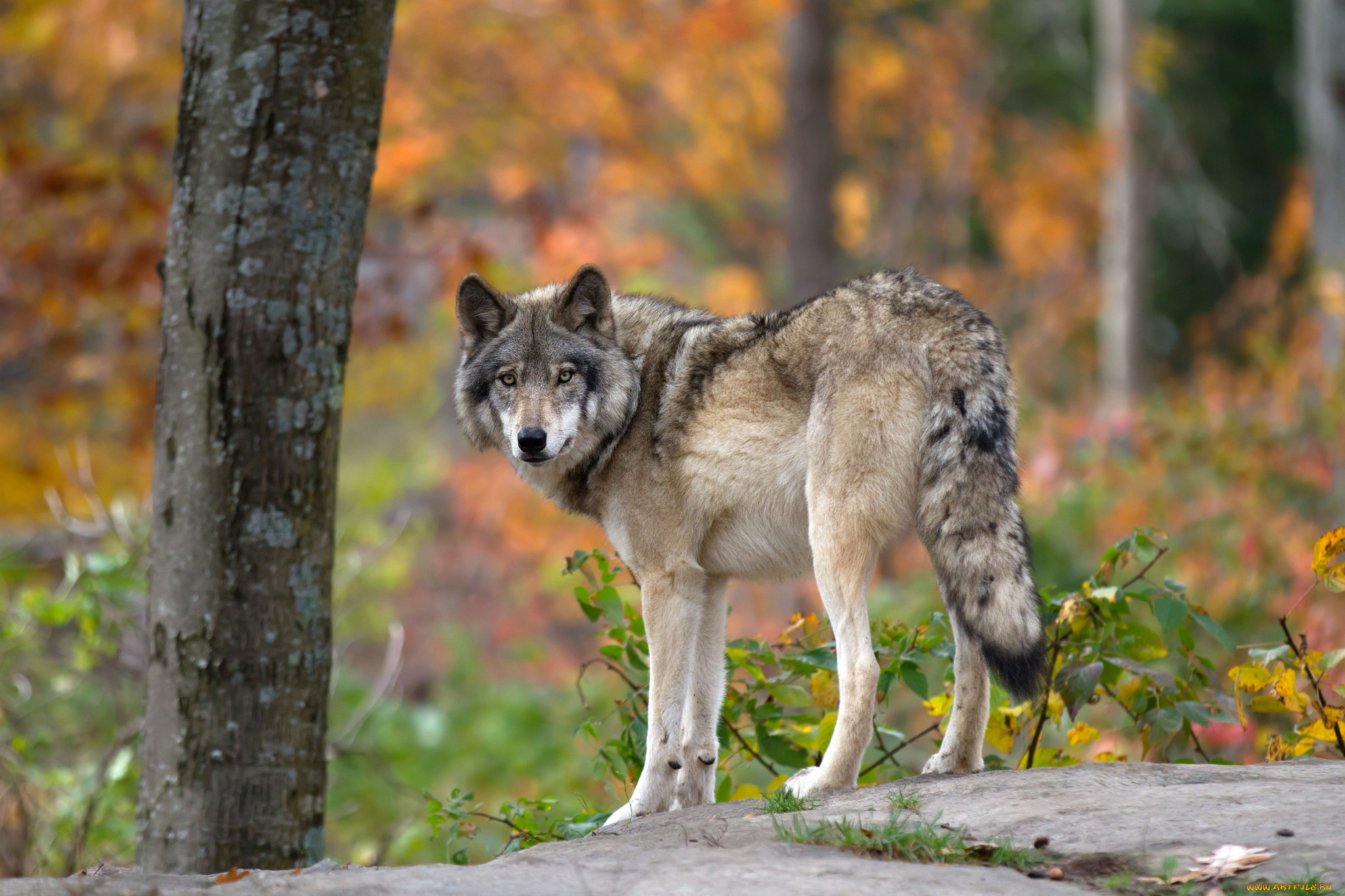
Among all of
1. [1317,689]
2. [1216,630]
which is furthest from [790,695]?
[1317,689]

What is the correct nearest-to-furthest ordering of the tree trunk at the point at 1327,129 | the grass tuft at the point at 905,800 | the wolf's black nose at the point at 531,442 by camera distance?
the grass tuft at the point at 905,800 < the wolf's black nose at the point at 531,442 < the tree trunk at the point at 1327,129

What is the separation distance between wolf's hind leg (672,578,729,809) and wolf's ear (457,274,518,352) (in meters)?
1.46

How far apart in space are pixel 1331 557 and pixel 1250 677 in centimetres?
53

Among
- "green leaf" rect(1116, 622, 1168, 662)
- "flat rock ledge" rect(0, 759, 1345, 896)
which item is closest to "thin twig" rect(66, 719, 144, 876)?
"flat rock ledge" rect(0, 759, 1345, 896)

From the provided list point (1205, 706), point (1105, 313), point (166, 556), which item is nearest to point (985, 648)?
point (1205, 706)

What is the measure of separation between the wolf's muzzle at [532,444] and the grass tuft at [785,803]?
1.56 metres

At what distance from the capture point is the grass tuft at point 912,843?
10.6 feet

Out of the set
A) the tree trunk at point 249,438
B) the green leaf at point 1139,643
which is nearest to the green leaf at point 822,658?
the green leaf at point 1139,643

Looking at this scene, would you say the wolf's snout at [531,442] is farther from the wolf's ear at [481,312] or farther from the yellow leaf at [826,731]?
the yellow leaf at [826,731]

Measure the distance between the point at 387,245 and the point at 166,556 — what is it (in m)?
7.90

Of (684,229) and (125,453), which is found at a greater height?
(684,229)

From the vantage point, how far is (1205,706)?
4656mm

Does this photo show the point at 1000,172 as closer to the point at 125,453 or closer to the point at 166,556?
the point at 125,453

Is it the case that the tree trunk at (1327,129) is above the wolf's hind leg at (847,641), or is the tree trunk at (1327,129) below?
above
